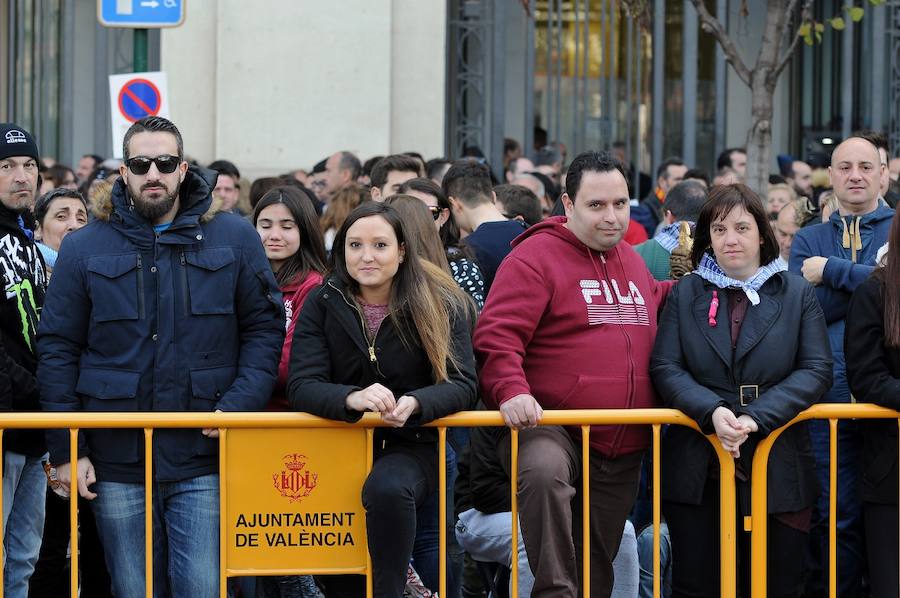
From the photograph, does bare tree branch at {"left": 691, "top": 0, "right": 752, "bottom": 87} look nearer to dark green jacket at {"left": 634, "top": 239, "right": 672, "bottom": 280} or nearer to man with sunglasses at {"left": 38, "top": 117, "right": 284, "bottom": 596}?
dark green jacket at {"left": 634, "top": 239, "right": 672, "bottom": 280}

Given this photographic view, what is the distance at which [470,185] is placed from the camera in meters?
7.69

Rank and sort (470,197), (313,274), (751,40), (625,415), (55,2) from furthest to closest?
1. (751,40)
2. (55,2)
3. (470,197)
4. (313,274)
5. (625,415)

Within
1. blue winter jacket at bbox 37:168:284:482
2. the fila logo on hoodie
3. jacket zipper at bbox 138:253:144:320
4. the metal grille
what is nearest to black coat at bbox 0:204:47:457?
blue winter jacket at bbox 37:168:284:482

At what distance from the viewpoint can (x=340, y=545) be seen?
521 centimetres

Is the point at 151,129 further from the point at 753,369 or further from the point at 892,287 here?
the point at 892,287

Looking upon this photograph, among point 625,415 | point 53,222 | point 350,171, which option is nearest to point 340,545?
point 625,415

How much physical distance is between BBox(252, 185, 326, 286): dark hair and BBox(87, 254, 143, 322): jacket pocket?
106 centimetres

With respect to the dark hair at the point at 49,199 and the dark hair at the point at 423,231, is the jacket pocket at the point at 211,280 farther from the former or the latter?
the dark hair at the point at 49,199

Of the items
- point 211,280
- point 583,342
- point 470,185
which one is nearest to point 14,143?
point 211,280

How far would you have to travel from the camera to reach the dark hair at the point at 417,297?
5.20m

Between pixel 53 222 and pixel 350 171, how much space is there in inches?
140

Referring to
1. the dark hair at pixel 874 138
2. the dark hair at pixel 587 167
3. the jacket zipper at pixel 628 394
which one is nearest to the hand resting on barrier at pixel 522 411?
the jacket zipper at pixel 628 394

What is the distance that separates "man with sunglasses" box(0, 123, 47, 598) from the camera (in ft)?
17.4

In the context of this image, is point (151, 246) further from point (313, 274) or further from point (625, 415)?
point (625, 415)
